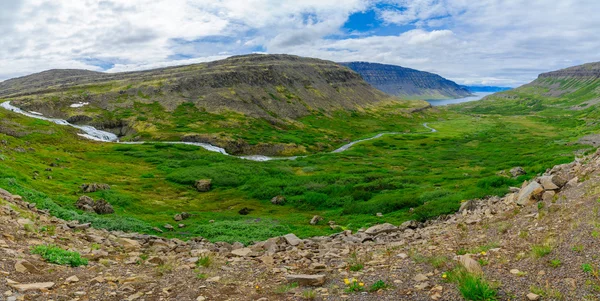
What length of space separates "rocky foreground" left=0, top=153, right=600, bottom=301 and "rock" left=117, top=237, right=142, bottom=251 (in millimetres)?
114

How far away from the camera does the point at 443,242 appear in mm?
18859

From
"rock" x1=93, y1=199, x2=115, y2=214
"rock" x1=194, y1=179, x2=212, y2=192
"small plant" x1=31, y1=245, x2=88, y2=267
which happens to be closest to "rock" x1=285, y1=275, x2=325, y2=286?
"small plant" x1=31, y1=245, x2=88, y2=267

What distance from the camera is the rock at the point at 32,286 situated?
11922 mm

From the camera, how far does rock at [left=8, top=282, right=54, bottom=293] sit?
11922mm

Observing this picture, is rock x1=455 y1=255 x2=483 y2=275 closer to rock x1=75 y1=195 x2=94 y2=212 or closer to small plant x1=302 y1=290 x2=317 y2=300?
small plant x1=302 y1=290 x2=317 y2=300

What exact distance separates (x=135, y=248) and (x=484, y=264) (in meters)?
18.3

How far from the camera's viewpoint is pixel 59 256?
1542 cm

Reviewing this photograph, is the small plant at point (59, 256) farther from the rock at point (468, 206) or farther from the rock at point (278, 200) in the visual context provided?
the rock at point (278, 200)

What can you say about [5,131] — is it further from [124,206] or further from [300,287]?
[300,287]

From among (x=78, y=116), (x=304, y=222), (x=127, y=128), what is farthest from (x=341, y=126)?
(x=304, y=222)

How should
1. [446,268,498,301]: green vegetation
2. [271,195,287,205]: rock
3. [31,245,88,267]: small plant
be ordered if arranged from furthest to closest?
[271,195,287,205]: rock, [31,245,88,267]: small plant, [446,268,498,301]: green vegetation

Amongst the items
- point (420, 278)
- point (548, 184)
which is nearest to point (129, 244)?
point (420, 278)

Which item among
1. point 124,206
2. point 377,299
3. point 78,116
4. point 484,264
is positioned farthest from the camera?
point 78,116

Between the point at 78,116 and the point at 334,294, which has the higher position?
the point at 78,116
